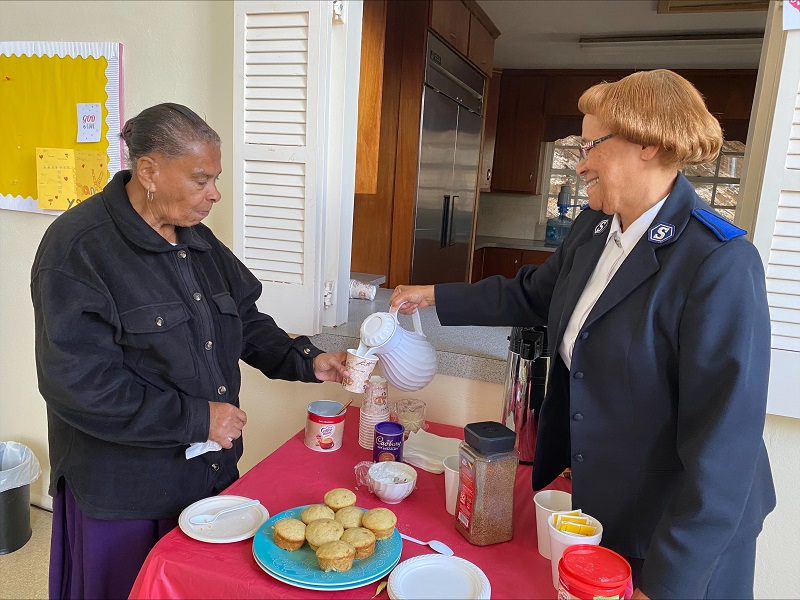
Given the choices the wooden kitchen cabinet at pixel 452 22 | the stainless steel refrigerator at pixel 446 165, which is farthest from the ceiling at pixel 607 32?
the stainless steel refrigerator at pixel 446 165

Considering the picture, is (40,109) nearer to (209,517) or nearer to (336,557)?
(209,517)

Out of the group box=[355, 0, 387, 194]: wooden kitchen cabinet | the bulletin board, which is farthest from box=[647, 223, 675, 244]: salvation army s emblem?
the bulletin board

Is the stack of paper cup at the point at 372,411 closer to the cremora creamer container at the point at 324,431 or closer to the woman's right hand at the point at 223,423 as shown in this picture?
the cremora creamer container at the point at 324,431

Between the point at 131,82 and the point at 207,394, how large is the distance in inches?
46.6

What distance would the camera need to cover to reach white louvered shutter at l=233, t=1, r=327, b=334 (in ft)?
5.45

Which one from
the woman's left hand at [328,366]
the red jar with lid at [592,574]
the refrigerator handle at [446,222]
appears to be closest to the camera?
the red jar with lid at [592,574]

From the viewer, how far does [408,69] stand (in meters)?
2.92

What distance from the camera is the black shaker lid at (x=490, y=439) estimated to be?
3.45 feet

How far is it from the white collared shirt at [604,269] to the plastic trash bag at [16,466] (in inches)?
80.1

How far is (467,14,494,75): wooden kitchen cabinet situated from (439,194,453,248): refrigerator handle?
85cm

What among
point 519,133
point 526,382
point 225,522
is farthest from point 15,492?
point 519,133

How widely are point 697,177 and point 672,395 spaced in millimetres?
4684

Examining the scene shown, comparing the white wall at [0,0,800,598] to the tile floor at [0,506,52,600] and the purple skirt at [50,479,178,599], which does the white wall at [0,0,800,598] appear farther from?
the tile floor at [0,506,52,600]

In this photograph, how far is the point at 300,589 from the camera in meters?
0.96
